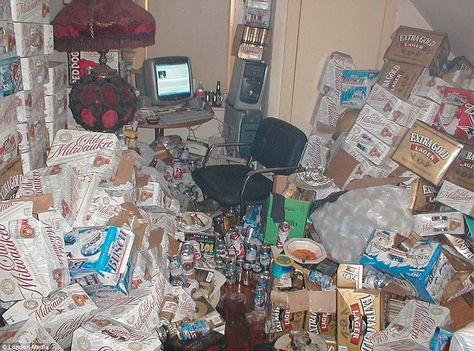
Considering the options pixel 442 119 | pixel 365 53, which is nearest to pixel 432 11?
pixel 365 53

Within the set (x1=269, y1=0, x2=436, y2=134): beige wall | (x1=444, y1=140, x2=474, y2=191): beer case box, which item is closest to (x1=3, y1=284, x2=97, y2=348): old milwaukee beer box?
(x1=444, y1=140, x2=474, y2=191): beer case box

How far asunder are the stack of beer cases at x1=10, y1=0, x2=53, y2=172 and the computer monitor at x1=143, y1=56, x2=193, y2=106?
1480mm

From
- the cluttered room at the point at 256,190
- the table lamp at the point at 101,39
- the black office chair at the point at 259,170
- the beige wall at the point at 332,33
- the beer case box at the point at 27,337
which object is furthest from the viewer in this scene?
the beige wall at the point at 332,33

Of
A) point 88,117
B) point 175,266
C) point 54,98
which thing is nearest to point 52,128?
point 54,98

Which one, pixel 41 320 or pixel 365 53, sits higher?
pixel 365 53

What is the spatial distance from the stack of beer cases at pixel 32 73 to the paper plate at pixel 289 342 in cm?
152

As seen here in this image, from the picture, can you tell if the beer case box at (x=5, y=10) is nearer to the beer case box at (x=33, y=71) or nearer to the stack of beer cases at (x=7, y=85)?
the stack of beer cases at (x=7, y=85)

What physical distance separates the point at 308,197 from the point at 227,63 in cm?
203

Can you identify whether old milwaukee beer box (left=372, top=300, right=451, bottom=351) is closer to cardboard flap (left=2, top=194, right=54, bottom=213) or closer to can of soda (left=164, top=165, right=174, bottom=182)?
cardboard flap (left=2, top=194, right=54, bottom=213)

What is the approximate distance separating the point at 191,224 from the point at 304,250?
760mm

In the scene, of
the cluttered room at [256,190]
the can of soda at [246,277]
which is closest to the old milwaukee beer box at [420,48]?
the cluttered room at [256,190]

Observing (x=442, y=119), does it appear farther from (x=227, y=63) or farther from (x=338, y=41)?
(x=227, y=63)

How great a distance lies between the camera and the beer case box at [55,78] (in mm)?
2707

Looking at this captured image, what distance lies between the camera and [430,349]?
190 cm
